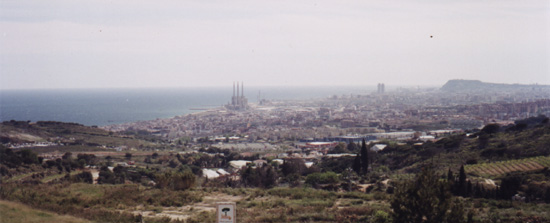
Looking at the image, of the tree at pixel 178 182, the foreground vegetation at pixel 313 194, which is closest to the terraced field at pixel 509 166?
the foreground vegetation at pixel 313 194

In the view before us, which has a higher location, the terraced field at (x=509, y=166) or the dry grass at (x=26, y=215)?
the dry grass at (x=26, y=215)

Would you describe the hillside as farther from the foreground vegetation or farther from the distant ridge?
the distant ridge

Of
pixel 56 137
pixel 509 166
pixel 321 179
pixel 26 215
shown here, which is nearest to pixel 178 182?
pixel 26 215

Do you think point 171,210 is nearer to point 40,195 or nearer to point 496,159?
point 40,195

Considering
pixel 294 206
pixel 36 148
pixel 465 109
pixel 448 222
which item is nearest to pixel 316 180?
pixel 294 206

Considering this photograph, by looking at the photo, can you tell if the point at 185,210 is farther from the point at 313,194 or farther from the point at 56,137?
the point at 56,137

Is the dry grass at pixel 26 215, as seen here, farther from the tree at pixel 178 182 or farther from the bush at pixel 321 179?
the bush at pixel 321 179

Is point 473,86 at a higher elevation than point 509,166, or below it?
higher
